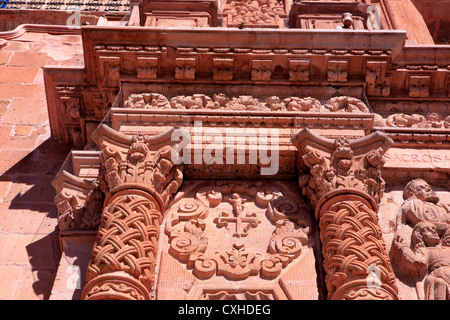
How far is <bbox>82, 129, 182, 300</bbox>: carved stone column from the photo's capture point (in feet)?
18.3

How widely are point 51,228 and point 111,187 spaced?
1578mm

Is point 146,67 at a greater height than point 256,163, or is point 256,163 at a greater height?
point 146,67

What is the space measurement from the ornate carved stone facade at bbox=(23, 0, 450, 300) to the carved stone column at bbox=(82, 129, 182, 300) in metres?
0.01

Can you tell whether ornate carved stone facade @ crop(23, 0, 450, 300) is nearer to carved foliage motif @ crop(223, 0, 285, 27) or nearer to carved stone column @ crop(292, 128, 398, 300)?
carved stone column @ crop(292, 128, 398, 300)

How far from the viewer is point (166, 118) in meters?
7.38

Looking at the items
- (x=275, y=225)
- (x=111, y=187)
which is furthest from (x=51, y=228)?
(x=275, y=225)

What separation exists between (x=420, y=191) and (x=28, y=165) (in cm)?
483

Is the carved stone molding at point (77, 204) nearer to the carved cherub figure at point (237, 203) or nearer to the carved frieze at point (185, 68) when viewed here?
the carved cherub figure at point (237, 203)

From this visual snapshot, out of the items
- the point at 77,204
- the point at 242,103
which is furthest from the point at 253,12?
the point at 77,204

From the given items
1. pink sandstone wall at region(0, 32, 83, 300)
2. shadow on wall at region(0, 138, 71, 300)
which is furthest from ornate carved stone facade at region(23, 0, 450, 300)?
pink sandstone wall at region(0, 32, 83, 300)

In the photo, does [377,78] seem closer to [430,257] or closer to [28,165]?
[430,257]

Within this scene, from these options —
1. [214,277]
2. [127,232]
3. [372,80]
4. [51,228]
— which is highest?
[372,80]

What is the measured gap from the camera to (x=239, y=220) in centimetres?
674
